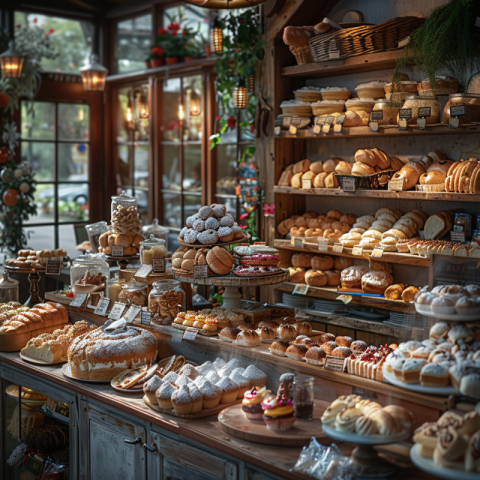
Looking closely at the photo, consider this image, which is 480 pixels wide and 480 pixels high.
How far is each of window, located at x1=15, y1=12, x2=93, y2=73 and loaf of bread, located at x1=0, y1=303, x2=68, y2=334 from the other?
378 cm

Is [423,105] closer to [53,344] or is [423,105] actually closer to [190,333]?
[190,333]

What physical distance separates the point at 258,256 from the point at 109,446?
1.11 m

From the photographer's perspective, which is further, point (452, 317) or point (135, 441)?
point (135, 441)

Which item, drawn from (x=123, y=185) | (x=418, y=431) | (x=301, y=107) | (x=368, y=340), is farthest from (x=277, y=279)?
(x=123, y=185)

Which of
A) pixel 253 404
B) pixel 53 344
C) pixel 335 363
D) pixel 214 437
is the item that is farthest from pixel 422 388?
pixel 53 344

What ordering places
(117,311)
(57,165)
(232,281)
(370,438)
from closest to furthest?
(370,438) → (232,281) → (117,311) → (57,165)

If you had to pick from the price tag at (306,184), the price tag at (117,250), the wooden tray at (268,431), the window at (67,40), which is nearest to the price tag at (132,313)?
the price tag at (117,250)

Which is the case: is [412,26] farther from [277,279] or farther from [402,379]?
[402,379]

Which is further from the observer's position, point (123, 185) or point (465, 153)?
point (123, 185)

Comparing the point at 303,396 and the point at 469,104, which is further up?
the point at 469,104

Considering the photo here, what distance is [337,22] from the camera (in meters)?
4.28

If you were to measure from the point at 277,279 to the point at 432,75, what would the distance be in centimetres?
147

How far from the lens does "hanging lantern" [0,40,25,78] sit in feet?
18.3

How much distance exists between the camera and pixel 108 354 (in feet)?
8.90
